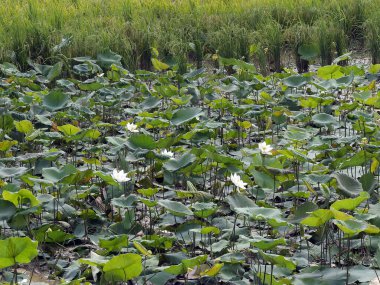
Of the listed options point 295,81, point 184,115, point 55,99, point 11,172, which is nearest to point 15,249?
point 11,172

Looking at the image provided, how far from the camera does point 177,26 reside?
6.95m

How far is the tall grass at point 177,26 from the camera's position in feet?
20.5

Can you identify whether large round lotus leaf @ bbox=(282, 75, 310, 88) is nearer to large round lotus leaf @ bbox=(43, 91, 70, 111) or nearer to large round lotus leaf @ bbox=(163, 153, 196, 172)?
large round lotus leaf @ bbox=(43, 91, 70, 111)

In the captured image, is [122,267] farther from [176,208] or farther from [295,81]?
[295,81]

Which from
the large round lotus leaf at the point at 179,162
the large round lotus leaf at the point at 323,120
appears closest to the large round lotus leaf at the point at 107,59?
the large round lotus leaf at the point at 323,120

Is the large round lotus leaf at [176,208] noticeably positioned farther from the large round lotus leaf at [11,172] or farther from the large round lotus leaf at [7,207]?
the large round lotus leaf at [11,172]

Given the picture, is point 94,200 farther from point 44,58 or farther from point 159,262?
point 44,58

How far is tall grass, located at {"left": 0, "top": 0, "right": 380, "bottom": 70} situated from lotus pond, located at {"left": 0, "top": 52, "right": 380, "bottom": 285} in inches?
49.7

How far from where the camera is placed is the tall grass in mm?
6246

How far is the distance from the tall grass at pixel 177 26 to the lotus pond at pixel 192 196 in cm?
126

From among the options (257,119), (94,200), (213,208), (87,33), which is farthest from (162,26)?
(213,208)

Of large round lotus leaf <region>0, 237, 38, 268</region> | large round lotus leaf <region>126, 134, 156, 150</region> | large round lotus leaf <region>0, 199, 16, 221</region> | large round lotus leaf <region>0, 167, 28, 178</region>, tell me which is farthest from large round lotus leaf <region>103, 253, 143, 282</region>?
large round lotus leaf <region>126, 134, 156, 150</region>

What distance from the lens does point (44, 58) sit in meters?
6.25

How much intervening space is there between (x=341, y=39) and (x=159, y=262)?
410 centimetres
